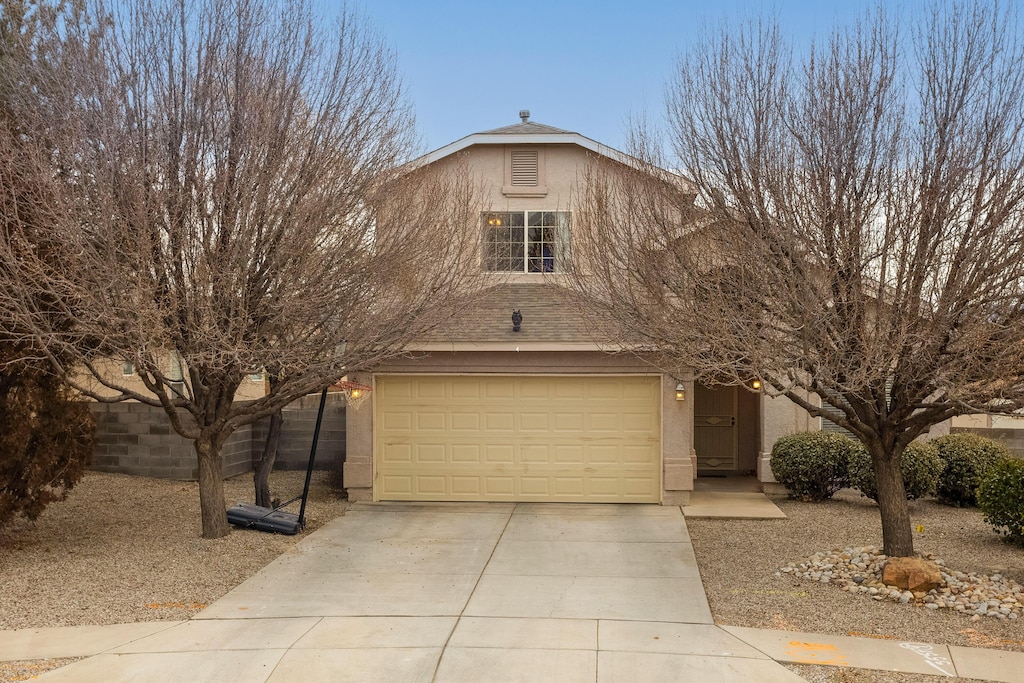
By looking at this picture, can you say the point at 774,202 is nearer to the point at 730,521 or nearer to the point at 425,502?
the point at 730,521

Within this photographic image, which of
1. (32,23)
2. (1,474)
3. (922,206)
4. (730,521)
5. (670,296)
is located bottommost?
(730,521)

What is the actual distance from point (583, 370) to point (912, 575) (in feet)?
19.9

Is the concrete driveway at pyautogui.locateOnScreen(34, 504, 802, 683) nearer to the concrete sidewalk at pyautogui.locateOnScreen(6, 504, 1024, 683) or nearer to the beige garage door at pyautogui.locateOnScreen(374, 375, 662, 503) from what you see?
the concrete sidewalk at pyautogui.locateOnScreen(6, 504, 1024, 683)

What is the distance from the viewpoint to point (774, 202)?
887 centimetres

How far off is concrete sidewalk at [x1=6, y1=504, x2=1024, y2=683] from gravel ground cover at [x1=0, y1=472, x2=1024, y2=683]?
11.9 inches

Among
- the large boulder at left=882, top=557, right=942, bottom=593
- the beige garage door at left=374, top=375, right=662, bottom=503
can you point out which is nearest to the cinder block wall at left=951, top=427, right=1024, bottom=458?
the beige garage door at left=374, top=375, right=662, bottom=503

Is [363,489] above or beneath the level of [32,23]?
beneath

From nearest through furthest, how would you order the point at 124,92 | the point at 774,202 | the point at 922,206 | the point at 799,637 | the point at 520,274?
1. the point at 799,637
2. the point at 922,206
3. the point at 774,202
4. the point at 124,92
5. the point at 520,274

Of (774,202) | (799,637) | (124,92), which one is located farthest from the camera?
(124,92)

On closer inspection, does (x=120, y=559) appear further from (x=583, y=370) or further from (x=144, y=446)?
(x=583, y=370)

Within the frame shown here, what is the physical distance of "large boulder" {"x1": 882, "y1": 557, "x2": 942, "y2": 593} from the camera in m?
8.66

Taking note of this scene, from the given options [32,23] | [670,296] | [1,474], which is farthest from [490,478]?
[32,23]

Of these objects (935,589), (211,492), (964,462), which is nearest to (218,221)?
(211,492)

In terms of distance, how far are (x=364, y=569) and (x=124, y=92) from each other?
Answer: 19.0 feet
